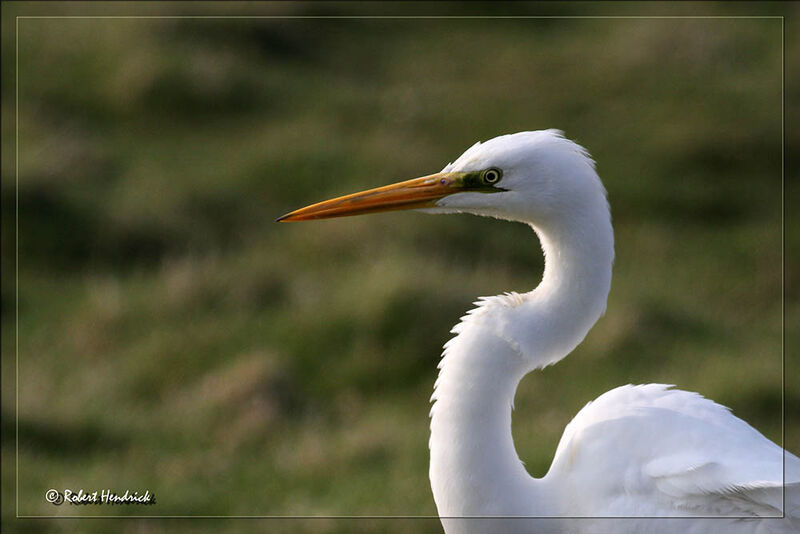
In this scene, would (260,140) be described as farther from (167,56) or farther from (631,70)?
(631,70)

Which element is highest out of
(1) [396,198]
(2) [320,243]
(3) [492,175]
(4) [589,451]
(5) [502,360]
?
(3) [492,175]

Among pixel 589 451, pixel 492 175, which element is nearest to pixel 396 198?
pixel 492 175

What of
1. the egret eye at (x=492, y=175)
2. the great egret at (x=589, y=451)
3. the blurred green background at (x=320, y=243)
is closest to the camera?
the great egret at (x=589, y=451)

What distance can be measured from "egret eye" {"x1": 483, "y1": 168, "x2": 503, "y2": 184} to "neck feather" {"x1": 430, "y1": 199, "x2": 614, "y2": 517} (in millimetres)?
225

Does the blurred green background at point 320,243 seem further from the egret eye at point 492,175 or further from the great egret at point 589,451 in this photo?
the egret eye at point 492,175

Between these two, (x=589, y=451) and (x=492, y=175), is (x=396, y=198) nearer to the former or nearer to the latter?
(x=492, y=175)

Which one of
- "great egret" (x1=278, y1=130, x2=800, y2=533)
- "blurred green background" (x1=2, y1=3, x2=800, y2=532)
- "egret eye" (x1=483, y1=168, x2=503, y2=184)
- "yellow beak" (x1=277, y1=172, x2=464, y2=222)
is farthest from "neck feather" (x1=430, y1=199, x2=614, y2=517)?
"blurred green background" (x1=2, y1=3, x2=800, y2=532)

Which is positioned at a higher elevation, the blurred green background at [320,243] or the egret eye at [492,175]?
the egret eye at [492,175]

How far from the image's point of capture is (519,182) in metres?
3.75

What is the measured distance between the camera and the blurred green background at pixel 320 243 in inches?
278

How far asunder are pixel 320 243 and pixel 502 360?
601cm

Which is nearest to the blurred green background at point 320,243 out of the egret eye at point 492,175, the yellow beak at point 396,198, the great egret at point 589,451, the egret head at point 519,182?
the great egret at point 589,451

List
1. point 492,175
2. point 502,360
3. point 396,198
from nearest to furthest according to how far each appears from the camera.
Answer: point 502,360, point 492,175, point 396,198

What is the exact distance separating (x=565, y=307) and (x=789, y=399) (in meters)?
4.31
